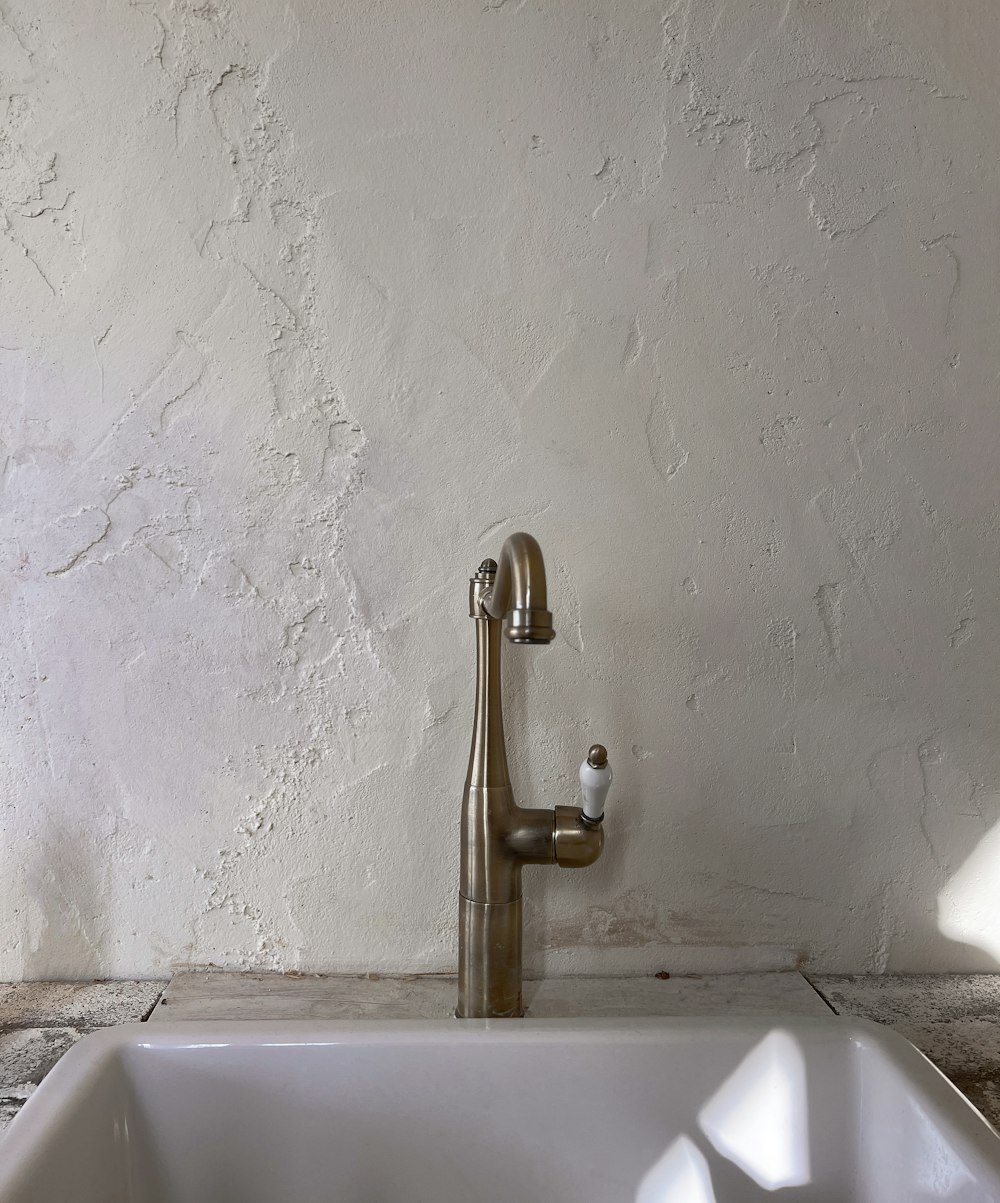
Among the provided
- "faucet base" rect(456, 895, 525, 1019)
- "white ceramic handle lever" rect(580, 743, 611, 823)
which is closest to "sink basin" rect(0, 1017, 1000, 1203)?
"faucet base" rect(456, 895, 525, 1019)

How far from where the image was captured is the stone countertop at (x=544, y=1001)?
76cm

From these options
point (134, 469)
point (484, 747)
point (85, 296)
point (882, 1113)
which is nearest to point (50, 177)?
point (85, 296)

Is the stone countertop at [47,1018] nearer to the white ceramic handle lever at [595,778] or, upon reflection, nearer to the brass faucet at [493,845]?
the brass faucet at [493,845]

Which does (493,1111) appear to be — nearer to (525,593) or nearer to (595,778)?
(595,778)

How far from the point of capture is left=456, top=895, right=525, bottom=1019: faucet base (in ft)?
2.48

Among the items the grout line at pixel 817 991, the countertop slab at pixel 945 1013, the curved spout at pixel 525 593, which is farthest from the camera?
the grout line at pixel 817 991

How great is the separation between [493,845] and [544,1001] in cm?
17

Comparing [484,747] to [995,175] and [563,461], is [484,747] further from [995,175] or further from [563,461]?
[995,175]

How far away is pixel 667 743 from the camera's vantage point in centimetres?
87

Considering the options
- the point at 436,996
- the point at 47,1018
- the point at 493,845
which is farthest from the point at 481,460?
the point at 47,1018

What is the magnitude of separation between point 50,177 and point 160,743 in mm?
518

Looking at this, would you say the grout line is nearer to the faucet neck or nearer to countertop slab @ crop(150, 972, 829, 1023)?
countertop slab @ crop(150, 972, 829, 1023)

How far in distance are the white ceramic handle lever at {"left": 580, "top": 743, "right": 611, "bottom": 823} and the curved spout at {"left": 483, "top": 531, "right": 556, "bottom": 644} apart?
0.47ft

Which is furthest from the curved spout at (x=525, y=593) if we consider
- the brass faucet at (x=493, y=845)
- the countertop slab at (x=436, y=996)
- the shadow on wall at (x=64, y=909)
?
the shadow on wall at (x=64, y=909)
